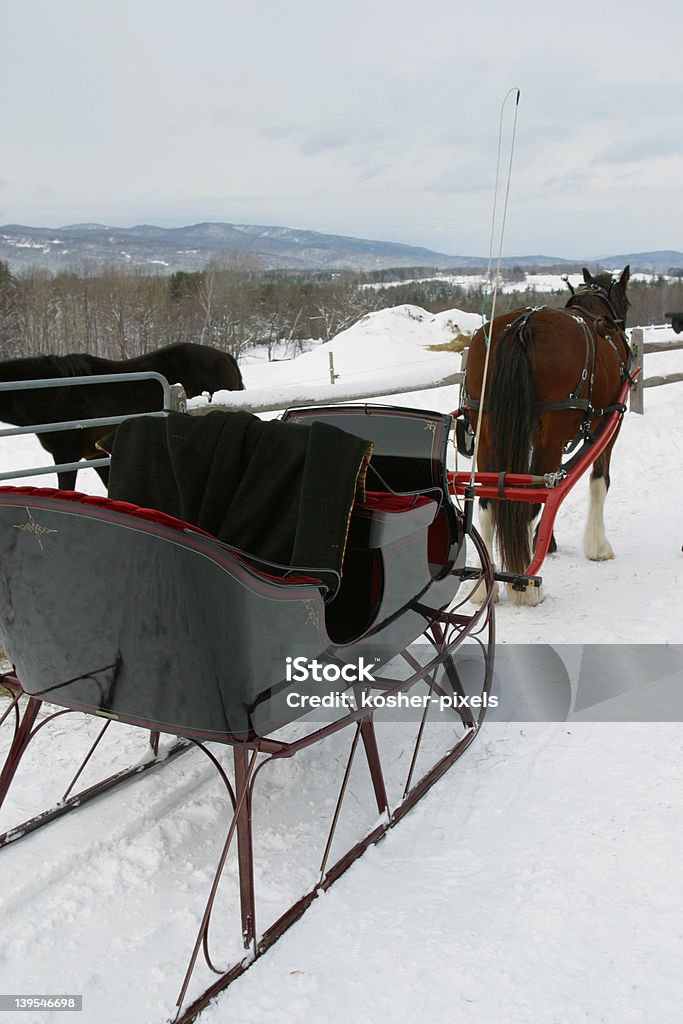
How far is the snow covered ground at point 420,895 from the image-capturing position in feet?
6.10

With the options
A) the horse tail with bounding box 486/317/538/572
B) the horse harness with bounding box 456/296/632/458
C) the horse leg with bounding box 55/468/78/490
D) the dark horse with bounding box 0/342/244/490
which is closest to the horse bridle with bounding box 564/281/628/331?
the horse harness with bounding box 456/296/632/458

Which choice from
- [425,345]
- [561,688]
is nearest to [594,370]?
[561,688]

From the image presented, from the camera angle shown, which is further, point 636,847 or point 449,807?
point 449,807

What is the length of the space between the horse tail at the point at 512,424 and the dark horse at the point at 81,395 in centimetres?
267

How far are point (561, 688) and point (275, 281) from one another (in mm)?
53633

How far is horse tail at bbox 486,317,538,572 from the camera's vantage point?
439cm

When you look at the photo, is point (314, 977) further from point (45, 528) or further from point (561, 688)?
point (561, 688)

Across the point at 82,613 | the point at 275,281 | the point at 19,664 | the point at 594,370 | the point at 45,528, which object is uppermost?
the point at 275,281

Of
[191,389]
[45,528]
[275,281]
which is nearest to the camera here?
[45,528]

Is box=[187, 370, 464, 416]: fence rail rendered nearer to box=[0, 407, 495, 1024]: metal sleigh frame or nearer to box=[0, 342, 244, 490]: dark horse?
box=[0, 342, 244, 490]: dark horse

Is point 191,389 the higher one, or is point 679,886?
point 191,389

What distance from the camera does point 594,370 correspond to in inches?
186

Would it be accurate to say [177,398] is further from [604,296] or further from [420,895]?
[420,895]

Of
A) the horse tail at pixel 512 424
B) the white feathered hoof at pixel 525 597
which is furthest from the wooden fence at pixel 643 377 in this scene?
the white feathered hoof at pixel 525 597
